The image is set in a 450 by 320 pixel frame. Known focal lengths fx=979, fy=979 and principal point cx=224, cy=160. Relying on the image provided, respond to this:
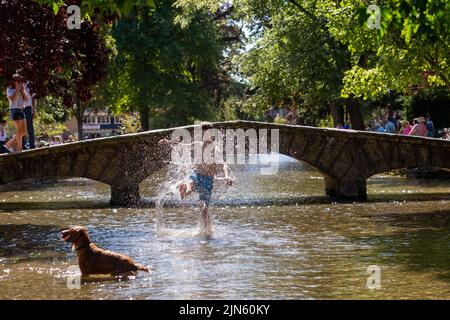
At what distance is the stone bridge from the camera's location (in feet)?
77.3

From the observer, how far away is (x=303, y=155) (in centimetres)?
2470

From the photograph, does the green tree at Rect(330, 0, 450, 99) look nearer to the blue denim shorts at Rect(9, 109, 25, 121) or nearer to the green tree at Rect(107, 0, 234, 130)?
the blue denim shorts at Rect(9, 109, 25, 121)

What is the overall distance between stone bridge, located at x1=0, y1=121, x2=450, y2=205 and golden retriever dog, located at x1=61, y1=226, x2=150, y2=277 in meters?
11.2

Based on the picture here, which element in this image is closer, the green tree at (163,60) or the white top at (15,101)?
the white top at (15,101)

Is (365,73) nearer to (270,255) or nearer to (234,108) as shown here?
(270,255)

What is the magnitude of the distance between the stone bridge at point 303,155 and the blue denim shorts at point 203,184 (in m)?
7.11

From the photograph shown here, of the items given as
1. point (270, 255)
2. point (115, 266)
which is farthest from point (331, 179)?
point (115, 266)

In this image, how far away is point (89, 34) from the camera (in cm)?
1884

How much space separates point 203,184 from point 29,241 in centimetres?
302

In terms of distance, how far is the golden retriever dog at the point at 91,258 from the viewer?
12.0m

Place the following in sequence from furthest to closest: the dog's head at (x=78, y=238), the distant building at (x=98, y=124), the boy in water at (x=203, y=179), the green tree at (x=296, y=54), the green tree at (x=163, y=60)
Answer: the distant building at (x=98, y=124) → the green tree at (x=163, y=60) → the green tree at (x=296, y=54) → the boy in water at (x=203, y=179) → the dog's head at (x=78, y=238)

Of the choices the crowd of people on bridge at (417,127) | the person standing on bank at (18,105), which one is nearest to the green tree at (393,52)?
the crowd of people on bridge at (417,127)

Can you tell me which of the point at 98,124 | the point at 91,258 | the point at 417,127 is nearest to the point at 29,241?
the point at 91,258

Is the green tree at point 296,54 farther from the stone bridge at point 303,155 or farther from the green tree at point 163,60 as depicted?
the stone bridge at point 303,155
